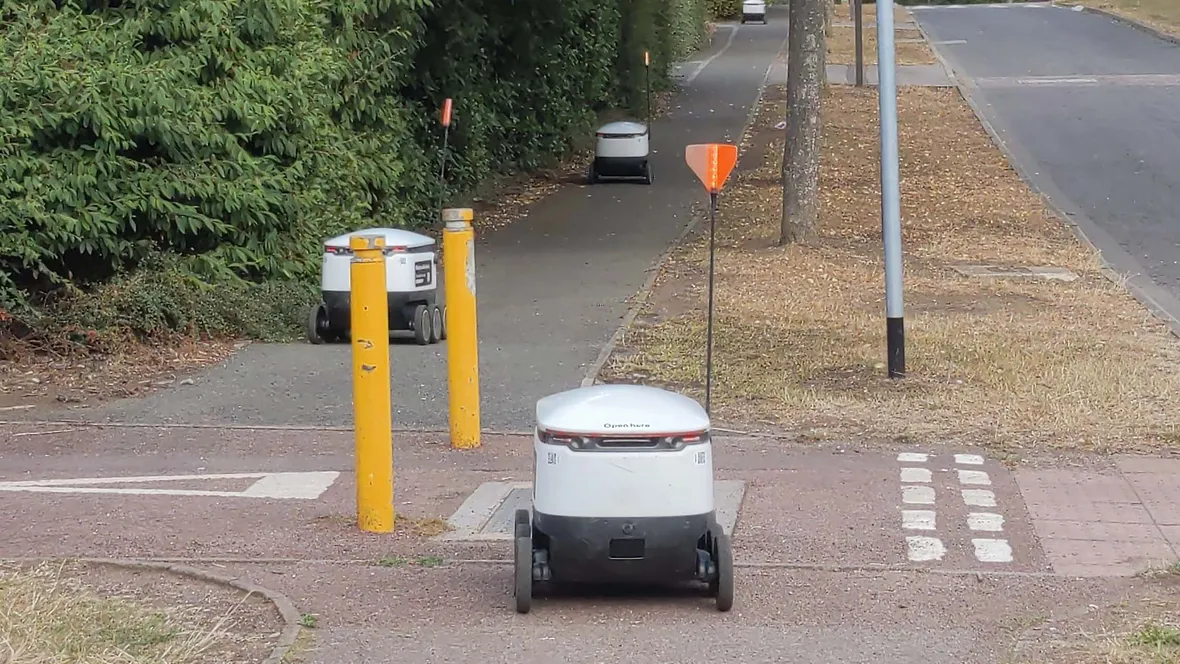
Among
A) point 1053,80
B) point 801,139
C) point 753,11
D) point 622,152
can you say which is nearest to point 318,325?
point 801,139

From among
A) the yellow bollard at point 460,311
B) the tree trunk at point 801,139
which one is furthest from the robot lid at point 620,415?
the tree trunk at point 801,139

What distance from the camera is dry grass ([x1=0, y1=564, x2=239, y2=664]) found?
5164mm

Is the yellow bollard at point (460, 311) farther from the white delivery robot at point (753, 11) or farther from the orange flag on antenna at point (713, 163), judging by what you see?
the white delivery robot at point (753, 11)

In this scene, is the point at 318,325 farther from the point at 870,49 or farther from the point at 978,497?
the point at 870,49

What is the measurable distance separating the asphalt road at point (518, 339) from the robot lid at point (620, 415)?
389 centimetres

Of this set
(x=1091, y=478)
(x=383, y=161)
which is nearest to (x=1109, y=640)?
(x=1091, y=478)

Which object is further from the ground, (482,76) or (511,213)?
(482,76)

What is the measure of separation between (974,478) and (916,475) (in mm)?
312

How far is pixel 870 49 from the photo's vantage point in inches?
1795

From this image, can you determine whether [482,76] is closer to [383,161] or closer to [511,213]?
[511,213]

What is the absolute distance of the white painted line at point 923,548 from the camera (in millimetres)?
7121

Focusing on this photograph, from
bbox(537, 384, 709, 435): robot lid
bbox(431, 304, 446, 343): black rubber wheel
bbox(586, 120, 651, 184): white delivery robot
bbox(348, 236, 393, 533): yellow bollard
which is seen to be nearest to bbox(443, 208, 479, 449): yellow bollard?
bbox(348, 236, 393, 533): yellow bollard

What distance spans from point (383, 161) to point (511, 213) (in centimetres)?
475

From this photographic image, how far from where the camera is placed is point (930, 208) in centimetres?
2147
